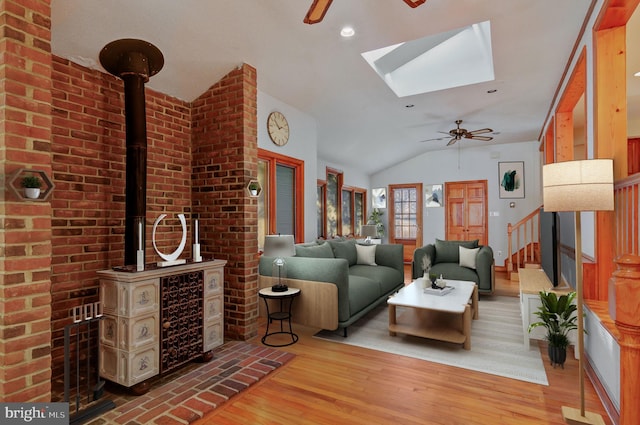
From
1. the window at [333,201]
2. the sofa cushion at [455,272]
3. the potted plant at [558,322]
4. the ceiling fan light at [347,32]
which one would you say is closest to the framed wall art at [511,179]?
the sofa cushion at [455,272]

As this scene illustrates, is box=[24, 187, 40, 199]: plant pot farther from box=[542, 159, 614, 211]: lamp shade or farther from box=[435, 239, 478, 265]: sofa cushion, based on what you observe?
box=[435, 239, 478, 265]: sofa cushion

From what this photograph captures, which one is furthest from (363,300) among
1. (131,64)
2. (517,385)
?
(131,64)

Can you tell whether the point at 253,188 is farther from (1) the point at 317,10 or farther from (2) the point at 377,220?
(2) the point at 377,220

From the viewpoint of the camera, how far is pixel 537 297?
3.25 meters

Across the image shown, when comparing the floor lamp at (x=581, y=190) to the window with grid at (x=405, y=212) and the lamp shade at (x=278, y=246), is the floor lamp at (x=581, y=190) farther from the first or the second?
the window with grid at (x=405, y=212)

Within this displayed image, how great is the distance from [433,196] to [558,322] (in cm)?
596

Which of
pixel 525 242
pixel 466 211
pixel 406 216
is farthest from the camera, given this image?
pixel 406 216

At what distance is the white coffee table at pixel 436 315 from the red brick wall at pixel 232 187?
1541 millimetres

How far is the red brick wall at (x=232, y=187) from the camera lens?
3.52 m

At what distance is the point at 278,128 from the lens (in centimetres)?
448

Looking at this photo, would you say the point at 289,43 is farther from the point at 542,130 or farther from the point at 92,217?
the point at 542,130

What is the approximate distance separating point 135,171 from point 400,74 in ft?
12.5

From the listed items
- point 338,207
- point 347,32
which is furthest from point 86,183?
point 338,207

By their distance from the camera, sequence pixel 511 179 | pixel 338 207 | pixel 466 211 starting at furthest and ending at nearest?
pixel 466 211 → pixel 511 179 → pixel 338 207
